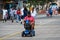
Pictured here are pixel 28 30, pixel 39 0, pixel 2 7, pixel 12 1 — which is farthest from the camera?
pixel 39 0

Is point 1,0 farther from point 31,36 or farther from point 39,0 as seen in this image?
point 31,36

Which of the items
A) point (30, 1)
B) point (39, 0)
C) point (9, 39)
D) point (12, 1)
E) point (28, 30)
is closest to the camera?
point (9, 39)

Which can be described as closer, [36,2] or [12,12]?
[12,12]

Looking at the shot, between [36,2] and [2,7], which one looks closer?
[2,7]

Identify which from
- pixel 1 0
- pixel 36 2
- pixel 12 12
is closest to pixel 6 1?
pixel 1 0

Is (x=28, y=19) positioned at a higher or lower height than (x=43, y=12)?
higher

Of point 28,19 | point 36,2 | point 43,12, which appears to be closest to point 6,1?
point 36,2

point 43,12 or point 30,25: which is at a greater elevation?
point 30,25

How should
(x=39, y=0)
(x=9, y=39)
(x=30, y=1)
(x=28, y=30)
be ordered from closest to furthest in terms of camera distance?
1. (x=9, y=39)
2. (x=28, y=30)
3. (x=30, y=1)
4. (x=39, y=0)

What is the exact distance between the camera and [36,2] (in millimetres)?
64875

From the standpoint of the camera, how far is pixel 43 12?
70.2 m

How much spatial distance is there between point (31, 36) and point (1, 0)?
27.9 metres

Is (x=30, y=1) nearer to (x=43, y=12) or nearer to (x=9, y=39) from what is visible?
(x=43, y=12)

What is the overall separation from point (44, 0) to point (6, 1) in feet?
75.4
